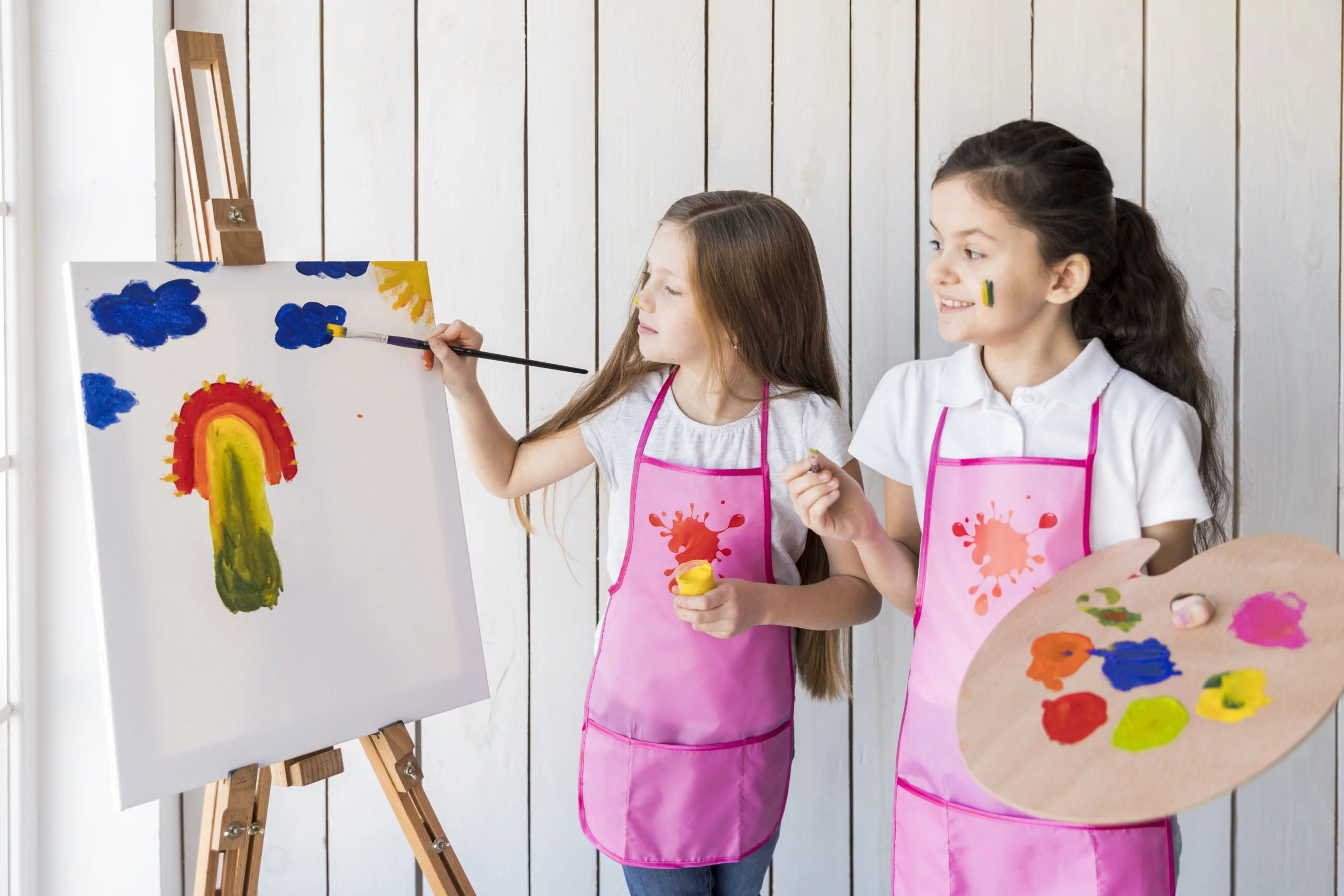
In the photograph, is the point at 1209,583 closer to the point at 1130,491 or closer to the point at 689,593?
the point at 1130,491

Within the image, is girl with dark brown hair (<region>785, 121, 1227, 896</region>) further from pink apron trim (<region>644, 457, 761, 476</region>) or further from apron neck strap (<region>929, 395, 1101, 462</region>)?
pink apron trim (<region>644, 457, 761, 476</region>)

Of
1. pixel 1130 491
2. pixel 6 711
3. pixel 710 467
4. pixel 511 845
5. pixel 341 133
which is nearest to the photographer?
pixel 1130 491

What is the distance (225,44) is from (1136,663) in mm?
1525

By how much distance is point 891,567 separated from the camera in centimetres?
120

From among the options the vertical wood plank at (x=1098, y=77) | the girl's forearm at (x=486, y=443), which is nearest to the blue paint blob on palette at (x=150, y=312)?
the girl's forearm at (x=486, y=443)

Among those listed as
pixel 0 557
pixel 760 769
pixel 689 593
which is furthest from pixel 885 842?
pixel 0 557

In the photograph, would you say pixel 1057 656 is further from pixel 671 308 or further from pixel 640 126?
pixel 640 126

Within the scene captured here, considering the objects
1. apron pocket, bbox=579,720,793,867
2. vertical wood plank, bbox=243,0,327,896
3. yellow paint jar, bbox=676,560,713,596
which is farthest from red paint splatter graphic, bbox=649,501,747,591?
vertical wood plank, bbox=243,0,327,896

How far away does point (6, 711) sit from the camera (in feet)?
4.60

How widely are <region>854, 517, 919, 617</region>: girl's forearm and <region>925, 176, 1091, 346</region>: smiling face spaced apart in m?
0.26

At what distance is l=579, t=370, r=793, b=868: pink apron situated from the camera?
1228 millimetres

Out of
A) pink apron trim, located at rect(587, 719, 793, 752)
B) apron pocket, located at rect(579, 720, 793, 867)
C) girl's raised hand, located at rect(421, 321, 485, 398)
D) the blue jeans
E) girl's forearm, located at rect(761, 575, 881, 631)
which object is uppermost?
girl's raised hand, located at rect(421, 321, 485, 398)

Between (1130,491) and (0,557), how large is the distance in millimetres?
1515

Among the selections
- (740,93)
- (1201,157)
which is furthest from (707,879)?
(1201,157)
